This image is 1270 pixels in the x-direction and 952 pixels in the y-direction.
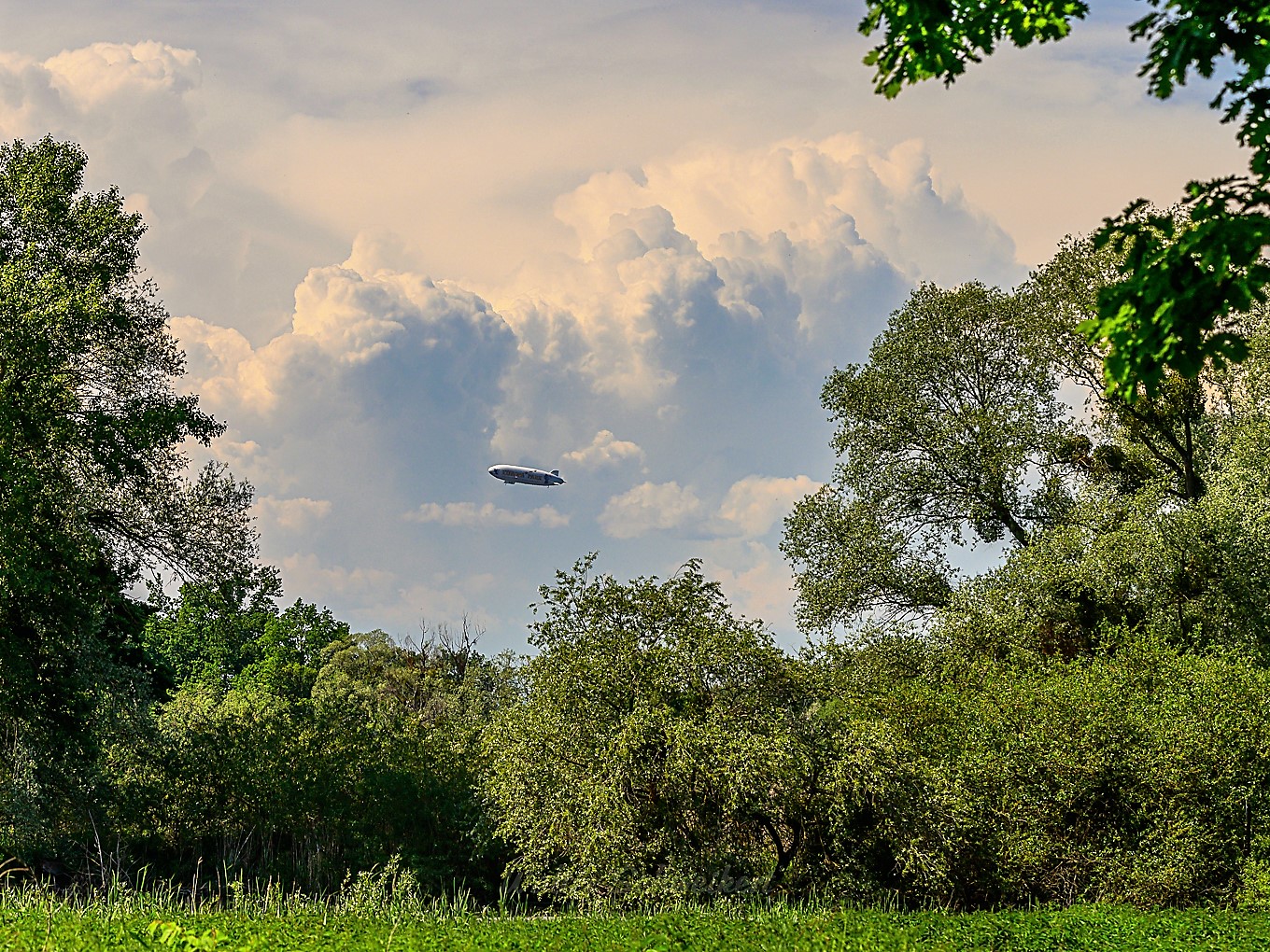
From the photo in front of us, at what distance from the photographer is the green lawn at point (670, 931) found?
946 cm

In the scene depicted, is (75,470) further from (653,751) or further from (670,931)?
(670,931)

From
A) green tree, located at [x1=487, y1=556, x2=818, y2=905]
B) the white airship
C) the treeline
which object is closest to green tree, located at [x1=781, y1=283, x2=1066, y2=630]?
the treeline

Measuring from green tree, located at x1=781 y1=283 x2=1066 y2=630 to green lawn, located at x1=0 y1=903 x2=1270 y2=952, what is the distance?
1259 cm

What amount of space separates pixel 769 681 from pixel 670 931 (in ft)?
19.5

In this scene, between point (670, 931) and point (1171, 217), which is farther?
point (670, 931)

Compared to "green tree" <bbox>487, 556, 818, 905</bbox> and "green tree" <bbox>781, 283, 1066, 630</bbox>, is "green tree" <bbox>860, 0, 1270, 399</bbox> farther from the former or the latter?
"green tree" <bbox>781, 283, 1066, 630</bbox>

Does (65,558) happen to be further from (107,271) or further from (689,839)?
(689,839)

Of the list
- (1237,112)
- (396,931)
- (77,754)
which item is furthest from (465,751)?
(1237,112)

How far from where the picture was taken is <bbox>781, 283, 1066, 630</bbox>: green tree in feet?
84.0

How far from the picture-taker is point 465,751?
82.5 feet

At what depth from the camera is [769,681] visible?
16219mm

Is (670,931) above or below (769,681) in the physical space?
below

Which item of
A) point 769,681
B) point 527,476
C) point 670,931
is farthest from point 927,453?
point 527,476

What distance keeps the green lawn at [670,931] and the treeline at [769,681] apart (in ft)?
7.22
